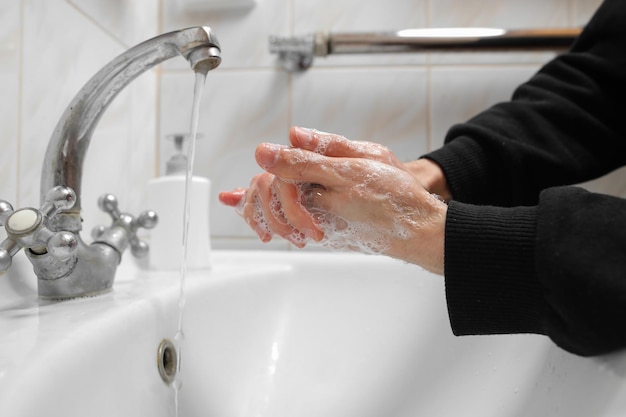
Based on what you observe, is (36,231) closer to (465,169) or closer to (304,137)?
(304,137)

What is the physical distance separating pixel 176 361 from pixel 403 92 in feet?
1.88

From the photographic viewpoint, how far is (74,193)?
404 mm

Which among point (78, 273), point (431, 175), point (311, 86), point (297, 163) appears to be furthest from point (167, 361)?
point (311, 86)

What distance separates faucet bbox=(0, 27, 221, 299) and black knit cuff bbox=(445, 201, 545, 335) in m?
0.22

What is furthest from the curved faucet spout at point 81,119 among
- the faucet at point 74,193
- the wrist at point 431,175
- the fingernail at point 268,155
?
the wrist at point 431,175

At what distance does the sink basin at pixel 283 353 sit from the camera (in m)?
0.30

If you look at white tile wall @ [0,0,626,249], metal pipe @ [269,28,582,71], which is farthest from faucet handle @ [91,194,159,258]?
metal pipe @ [269,28,582,71]

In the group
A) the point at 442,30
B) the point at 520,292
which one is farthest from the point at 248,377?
the point at 442,30

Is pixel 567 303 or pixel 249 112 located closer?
pixel 567 303

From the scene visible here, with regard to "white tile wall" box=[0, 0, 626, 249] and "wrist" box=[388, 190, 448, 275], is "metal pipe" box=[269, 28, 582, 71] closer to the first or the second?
"white tile wall" box=[0, 0, 626, 249]

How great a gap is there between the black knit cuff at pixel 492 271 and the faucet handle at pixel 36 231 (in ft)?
0.90

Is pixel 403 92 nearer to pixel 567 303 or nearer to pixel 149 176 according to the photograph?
pixel 149 176

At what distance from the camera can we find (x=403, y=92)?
0.84m

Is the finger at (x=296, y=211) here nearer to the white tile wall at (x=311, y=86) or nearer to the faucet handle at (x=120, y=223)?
the faucet handle at (x=120, y=223)
